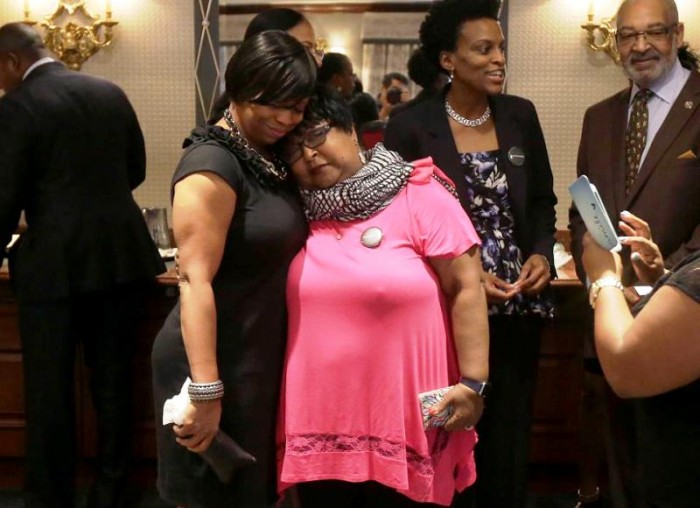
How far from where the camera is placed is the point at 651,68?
97.4 inches

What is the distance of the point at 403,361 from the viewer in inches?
75.3

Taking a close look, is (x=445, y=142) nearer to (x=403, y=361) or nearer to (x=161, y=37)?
(x=403, y=361)

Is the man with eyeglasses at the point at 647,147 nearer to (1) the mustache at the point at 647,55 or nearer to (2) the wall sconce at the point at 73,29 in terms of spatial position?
(1) the mustache at the point at 647,55

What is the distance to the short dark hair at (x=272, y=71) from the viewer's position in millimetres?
1786

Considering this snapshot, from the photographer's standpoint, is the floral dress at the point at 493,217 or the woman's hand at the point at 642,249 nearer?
the woman's hand at the point at 642,249

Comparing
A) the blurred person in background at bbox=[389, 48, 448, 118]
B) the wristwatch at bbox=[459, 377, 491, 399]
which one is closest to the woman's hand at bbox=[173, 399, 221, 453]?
the wristwatch at bbox=[459, 377, 491, 399]

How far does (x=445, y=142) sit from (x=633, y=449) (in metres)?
0.99

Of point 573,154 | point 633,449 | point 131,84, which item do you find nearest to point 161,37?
point 131,84

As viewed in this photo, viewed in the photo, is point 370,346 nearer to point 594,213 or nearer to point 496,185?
point 594,213

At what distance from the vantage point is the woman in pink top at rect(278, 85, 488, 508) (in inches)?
74.5

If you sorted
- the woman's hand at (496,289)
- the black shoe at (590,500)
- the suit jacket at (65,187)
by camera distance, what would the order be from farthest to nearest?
the black shoe at (590,500) < the suit jacket at (65,187) < the woman's hand at (496,289)

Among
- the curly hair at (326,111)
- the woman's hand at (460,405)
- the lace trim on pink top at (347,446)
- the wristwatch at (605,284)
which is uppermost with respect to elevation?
the curly hair at (326,111)

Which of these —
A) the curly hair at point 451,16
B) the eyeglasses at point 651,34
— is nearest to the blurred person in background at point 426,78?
the curly hair at point 451,16

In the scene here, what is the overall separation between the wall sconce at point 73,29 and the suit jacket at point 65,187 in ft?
2.74
